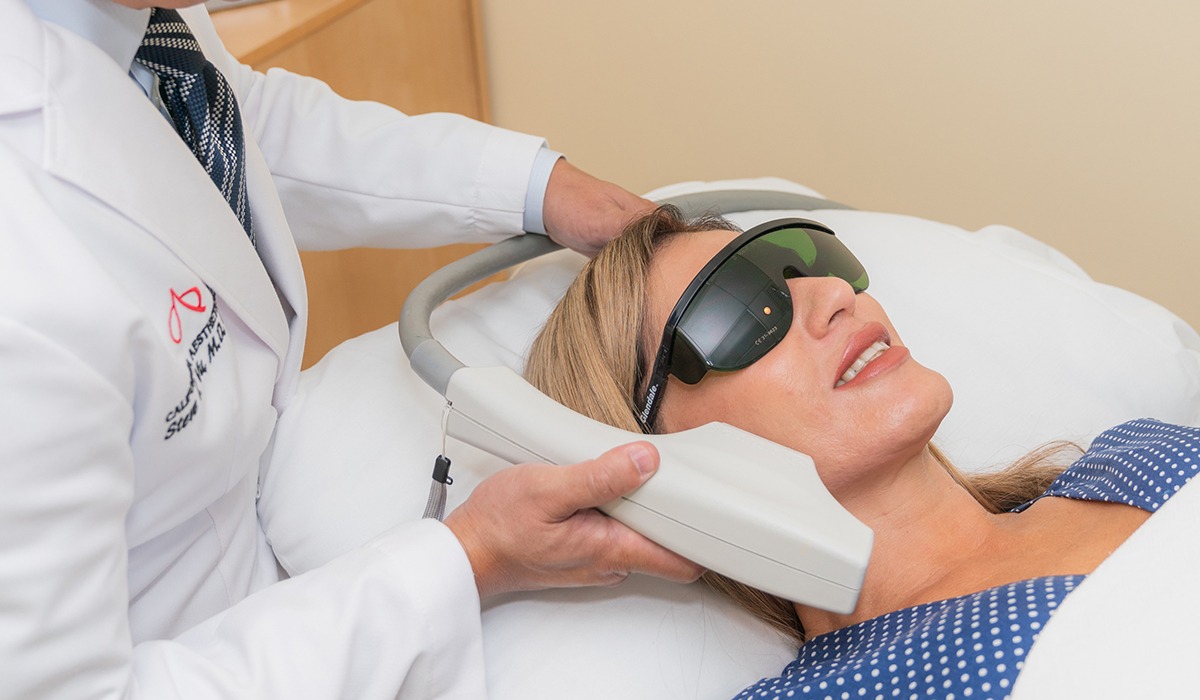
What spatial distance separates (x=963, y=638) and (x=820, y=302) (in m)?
0.37

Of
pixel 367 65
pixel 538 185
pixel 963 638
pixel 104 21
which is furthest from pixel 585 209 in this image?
pixel 367 65

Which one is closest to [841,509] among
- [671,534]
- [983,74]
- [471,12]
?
[671,534]

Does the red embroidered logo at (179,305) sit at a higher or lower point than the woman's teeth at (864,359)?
Result: lower

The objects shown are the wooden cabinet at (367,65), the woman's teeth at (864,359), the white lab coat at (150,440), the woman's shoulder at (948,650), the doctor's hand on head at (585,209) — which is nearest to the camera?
the white lab coat at (150,440)

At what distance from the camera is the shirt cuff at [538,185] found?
1.37 meters

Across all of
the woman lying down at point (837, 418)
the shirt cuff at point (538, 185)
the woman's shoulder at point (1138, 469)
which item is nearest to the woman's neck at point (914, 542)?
the woman lying down at point (837, 418)

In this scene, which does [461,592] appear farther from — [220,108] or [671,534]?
[220,108]

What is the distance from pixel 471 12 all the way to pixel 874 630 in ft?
6.03

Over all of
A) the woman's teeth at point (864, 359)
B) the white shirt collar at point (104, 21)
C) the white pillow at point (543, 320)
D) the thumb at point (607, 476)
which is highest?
the white shirt collar at point (104, 21)

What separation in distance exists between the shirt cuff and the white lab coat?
0.34m

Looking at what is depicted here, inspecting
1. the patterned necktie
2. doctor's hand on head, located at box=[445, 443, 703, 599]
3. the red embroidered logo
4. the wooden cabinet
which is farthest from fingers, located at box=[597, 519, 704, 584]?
the wooden cabinet

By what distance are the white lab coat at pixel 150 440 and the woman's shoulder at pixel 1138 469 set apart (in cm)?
66

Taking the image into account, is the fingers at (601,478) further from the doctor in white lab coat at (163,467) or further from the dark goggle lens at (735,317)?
the dark goggle lens at (735,317)

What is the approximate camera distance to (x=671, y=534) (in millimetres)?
902
